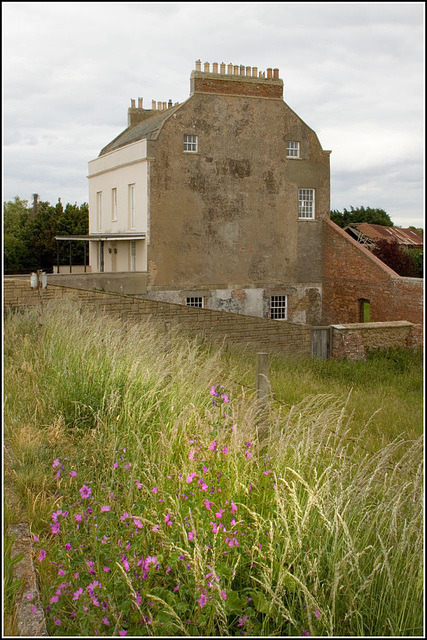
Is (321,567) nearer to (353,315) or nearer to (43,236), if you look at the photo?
(353,315)

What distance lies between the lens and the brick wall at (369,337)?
2312 centimetres

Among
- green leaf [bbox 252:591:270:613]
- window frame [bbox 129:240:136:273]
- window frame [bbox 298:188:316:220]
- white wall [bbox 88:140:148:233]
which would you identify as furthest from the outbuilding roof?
green leaf [bbox 252:591:270:613]

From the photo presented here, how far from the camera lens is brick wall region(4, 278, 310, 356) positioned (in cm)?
1873

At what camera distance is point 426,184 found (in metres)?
2.54

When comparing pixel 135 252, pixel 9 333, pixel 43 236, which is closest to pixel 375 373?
pixel 9 333

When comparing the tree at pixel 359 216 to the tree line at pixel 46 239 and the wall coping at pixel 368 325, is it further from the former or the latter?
the wall coping at pixel 368 325

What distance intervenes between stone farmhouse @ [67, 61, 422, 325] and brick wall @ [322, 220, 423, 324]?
0.06 meters

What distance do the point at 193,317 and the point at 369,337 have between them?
254 inches

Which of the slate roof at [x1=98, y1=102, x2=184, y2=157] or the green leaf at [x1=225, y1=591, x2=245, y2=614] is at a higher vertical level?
the slate roof at [x1=98, y1=102, x2=184, y2=157]

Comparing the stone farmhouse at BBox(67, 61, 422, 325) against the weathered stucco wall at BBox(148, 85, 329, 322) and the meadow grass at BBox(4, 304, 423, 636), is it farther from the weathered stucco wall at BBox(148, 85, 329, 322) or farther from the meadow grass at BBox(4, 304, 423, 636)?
the meadow grass at BBox(4, 304, 423, 636)

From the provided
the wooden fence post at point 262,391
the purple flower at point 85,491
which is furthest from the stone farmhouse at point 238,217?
the purple flower at point 85,491

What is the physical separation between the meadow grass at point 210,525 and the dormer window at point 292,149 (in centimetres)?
2702

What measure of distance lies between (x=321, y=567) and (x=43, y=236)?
47.7 meters

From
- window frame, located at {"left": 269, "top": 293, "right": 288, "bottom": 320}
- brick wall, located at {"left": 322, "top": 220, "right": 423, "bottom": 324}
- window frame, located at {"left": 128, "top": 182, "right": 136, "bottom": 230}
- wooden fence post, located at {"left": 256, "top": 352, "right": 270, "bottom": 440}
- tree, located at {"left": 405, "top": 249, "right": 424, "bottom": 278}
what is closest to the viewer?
wooden fence post, located at {"left": 256, "top": 352, "right": 270, "bottom": 440}
